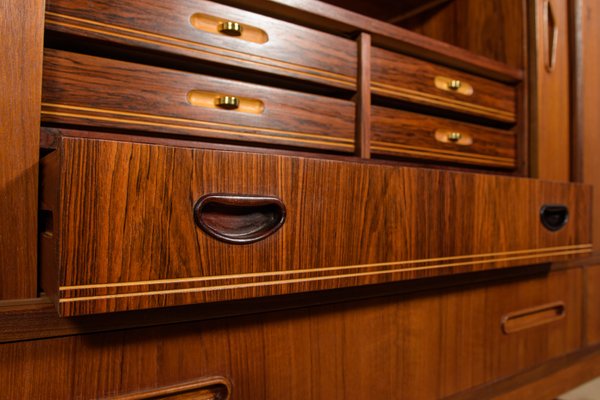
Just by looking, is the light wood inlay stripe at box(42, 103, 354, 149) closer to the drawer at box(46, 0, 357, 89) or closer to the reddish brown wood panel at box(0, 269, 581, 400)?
the drawer at box(46, 0, 357, 89)

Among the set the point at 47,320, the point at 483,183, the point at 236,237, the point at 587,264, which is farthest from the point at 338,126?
the point at 587,264

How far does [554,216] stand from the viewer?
0.58 m

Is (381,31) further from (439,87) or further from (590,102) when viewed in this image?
Answer: (590,102)

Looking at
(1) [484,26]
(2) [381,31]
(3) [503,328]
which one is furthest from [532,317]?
(1) [484,26]

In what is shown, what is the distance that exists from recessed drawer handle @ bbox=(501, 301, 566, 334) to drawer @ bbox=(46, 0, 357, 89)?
39 cm

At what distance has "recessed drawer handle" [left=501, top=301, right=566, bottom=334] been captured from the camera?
57 centimetres

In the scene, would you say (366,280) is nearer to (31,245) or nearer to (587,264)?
(31,245)

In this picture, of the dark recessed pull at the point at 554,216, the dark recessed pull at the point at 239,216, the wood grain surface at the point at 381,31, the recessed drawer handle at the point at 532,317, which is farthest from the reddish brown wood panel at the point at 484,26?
the dark recessed pull at the point at 239,216

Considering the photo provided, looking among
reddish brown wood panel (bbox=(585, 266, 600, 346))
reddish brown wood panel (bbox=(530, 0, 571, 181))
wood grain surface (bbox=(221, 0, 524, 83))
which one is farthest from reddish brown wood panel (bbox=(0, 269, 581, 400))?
wood grain surface (bbox=(221, 0, 524, 83))

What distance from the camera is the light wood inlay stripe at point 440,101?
62 centimetres

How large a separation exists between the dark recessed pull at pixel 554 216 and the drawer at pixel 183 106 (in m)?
0.27

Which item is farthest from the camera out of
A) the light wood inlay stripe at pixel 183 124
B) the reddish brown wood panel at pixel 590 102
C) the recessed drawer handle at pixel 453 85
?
the reddish brown wood panel at pixel 590 102

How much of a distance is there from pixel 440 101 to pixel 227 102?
38 cm

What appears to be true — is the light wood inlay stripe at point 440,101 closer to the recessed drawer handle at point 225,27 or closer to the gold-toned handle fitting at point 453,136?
the gold-toned handle fitting at point 453,136
